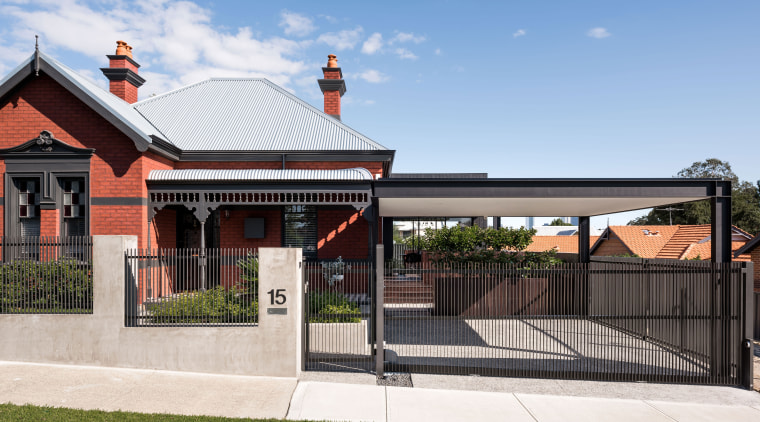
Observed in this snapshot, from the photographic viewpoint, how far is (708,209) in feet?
169

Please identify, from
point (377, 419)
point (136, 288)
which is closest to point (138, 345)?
point (136, 288)

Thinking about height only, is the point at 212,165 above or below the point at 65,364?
above

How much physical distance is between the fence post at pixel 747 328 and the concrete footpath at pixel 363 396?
34 cm

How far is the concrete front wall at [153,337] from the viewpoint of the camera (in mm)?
8133

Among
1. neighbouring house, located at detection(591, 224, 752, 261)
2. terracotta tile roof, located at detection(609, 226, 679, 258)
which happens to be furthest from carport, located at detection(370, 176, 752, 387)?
terracotta tile roof, located at detection(609, 226, 679, 258)

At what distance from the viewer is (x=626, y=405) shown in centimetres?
704

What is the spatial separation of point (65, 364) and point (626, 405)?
10.00m

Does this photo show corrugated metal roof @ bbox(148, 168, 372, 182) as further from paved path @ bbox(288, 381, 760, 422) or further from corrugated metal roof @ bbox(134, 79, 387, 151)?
paved path @ bbox(288, 381, 760, 422)

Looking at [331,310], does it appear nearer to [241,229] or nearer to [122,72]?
[241,229]

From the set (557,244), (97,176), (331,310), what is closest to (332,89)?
(97,176)

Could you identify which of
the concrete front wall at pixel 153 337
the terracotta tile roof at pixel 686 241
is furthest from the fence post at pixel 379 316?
the terracotta tile roof at pixel 686 241

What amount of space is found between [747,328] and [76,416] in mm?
11104

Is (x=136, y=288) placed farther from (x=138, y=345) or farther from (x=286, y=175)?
(x=286, y=175)

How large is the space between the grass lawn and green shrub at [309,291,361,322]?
310cm
